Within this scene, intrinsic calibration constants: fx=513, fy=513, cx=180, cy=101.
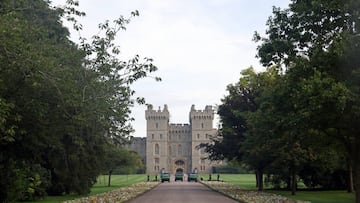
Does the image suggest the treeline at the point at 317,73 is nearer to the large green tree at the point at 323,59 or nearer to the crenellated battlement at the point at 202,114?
the large green tree at the point at 323,59

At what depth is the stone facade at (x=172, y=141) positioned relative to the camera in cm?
14662

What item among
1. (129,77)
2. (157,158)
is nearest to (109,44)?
(129,77)

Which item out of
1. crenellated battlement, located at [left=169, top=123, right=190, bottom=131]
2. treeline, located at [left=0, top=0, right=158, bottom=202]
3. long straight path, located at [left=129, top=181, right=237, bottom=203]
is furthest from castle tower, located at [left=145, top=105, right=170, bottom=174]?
treeline, located at [left=0, top=0, right=158, bottom=202]

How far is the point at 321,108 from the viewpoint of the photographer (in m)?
19.6

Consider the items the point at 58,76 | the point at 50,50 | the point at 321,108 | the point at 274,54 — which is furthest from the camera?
the point at 274,54

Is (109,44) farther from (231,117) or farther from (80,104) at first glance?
(231,117)

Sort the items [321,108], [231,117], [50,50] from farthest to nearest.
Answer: [231,117]
[321,108]
[50,50]

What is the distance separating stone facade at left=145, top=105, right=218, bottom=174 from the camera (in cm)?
14662

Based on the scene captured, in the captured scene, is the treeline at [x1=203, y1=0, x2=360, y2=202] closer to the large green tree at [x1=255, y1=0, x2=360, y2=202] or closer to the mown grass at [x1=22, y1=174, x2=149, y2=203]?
the large green tree at [x1=255, y1=0, x2=360, y2=202]

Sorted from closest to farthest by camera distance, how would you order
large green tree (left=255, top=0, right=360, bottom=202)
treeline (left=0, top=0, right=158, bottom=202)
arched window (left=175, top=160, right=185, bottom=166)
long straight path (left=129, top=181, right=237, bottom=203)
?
treeline (left=0, top=0, right=158, bottom=202) → large green tree (left=255, top=0, right=360, bottom=202) → long straight path (left=129, top=181, right=237, bottom=203) → arched window (left=175, top=160, right=185, bottom=166)

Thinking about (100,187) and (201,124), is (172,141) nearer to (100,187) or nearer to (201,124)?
(201,124)

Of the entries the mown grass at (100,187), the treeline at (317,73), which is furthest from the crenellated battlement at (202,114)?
the treeline at (317,73)

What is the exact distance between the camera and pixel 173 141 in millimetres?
150875

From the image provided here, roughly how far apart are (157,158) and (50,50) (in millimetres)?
129951
